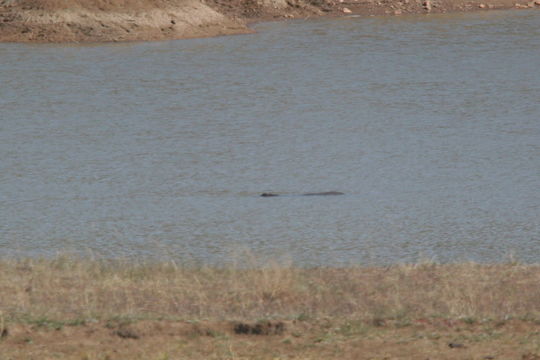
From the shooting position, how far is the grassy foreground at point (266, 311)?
6055mm

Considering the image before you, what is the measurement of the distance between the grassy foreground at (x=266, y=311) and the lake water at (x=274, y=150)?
44.7 inches

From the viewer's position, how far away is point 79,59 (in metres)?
25.7

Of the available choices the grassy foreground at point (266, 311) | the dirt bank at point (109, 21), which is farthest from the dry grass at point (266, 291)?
→ the dirt bank at point (109, 21)

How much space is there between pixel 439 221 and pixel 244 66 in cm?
1401

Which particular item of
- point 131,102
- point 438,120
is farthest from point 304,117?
point 131,102

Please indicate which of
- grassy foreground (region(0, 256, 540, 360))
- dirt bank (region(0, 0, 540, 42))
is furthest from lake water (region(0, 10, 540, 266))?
grassy foreground (region(0, 256, 540, 360))

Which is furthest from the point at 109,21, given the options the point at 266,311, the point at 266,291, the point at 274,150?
the point at 266,311

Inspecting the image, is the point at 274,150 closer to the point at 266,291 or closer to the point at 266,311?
the point at 266,291

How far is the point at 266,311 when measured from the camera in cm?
713

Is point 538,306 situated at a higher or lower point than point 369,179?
higher

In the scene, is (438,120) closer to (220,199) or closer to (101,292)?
(220,199)

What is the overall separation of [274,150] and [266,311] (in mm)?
8463

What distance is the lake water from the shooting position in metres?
10.5

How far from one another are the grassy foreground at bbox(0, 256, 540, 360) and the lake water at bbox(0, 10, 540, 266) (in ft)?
3.73
